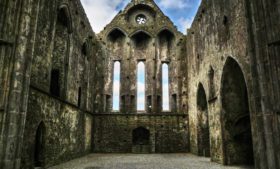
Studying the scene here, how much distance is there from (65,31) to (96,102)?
6013 millimetres

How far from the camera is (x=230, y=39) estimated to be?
904cm

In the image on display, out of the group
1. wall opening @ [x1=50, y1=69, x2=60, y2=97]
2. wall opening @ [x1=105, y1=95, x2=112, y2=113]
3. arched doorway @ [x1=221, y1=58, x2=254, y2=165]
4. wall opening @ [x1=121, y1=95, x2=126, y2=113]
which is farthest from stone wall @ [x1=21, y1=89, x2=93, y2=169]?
arched doorway @ [x1=221, y1=58, x2=254, y2=165]

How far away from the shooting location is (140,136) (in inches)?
650

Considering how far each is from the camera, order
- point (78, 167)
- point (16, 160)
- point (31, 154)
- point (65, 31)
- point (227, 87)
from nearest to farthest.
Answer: point (16, 160)
point (31, 154)
point (78, 167)
point (227, 87)
point (65, 31)

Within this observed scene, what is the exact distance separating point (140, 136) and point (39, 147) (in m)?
9.12

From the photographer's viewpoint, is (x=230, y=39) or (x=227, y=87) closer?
(x=230, y=39)

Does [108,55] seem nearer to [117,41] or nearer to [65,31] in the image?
[117,41]

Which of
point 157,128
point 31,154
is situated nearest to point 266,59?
point 31,154

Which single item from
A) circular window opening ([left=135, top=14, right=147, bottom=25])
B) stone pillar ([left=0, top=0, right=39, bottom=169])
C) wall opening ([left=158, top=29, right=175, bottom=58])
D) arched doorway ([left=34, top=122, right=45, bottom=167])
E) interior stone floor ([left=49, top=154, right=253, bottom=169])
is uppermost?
circular window opening ([left=135, top=14, right=147, bottom=25])

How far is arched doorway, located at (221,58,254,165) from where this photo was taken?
9.24 metres

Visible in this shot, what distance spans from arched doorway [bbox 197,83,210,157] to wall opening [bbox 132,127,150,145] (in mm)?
4098

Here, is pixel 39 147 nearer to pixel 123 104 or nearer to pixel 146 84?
pixel 123 104

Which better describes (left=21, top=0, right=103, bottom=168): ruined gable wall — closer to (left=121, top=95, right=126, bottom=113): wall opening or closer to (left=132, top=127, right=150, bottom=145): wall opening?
(left=121, top=95, right=126, bottom=113): wall opening

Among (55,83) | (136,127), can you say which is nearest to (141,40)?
(136,127)
